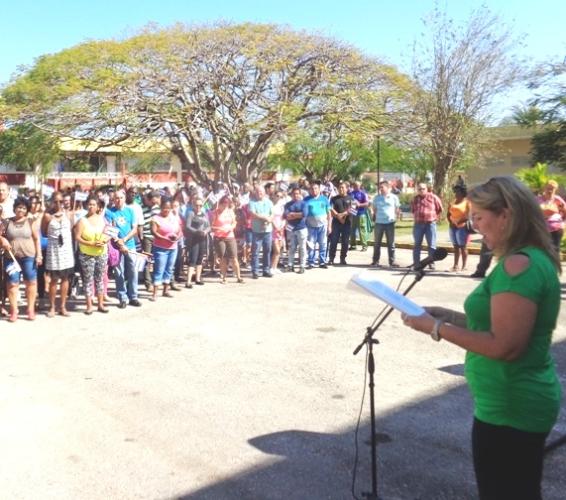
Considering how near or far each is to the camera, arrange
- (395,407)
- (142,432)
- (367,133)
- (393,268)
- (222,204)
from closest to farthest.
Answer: (142,432) < (395,407) < (222,204) < (393,268) < (367,133)

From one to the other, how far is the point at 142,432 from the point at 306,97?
57.5 ft

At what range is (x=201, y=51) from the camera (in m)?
19.2

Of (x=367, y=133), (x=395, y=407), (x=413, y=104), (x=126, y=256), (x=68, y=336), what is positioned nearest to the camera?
(x=395, y=407)

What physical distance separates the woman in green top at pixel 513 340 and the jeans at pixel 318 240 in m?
10.3

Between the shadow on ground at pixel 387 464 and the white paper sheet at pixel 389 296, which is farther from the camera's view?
the shadow on ground at pixel 387 464

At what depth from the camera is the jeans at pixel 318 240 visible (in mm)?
12555

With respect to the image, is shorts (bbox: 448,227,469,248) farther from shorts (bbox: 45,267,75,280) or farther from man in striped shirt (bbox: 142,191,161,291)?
shorts (bbox: 45,267,75,280)

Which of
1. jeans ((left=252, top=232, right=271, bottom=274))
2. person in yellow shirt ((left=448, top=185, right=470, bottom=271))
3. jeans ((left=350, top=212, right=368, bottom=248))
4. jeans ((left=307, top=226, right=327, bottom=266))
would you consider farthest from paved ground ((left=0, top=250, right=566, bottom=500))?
jeans ((left=350, top=212, right=368, bottom=248))

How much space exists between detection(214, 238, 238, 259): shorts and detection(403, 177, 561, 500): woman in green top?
28.9ft

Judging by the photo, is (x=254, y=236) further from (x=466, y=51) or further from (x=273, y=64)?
(x=466, y=51)

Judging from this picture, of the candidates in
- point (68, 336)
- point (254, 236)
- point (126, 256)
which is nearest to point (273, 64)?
point (254, 236)

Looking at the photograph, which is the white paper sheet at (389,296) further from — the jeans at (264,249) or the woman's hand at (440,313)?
the jeans at (264,249)

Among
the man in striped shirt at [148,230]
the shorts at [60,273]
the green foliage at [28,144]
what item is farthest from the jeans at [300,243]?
the green foliage at [28,144]

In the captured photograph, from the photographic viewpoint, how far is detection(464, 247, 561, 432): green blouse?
6.96 feet
